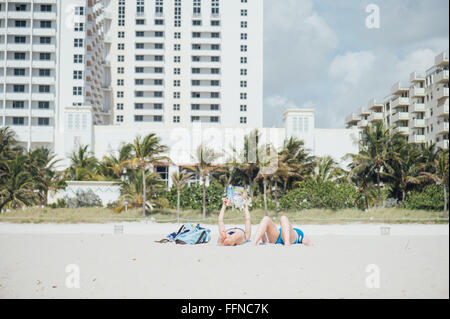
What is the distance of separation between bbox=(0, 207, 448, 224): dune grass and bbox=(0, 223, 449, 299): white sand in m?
11.5

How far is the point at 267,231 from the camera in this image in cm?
1126

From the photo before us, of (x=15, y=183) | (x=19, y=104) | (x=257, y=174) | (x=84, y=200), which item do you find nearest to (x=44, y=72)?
(x=19, y=104)

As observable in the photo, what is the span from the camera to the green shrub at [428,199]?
74.7 ft

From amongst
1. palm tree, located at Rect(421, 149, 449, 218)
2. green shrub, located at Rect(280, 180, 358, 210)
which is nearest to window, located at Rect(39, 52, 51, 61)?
green shrub, located at Rect(280, 180, 358, 210)

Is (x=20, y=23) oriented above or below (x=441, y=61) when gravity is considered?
above

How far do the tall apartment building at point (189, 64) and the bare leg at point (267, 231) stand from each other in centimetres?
5362

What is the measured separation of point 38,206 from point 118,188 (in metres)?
4.85

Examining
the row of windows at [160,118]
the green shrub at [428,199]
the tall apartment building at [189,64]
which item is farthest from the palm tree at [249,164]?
the row of windows at [160,118]

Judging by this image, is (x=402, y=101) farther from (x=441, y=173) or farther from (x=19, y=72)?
(x=19, y=72)

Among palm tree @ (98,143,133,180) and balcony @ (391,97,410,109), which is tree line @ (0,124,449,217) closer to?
palm tree @ (98,143,133,180)

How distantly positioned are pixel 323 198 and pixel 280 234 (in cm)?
1497

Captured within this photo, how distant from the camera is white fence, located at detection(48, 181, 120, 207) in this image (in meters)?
27.5

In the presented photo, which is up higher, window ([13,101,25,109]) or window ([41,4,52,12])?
window ([41,4,52,12])
